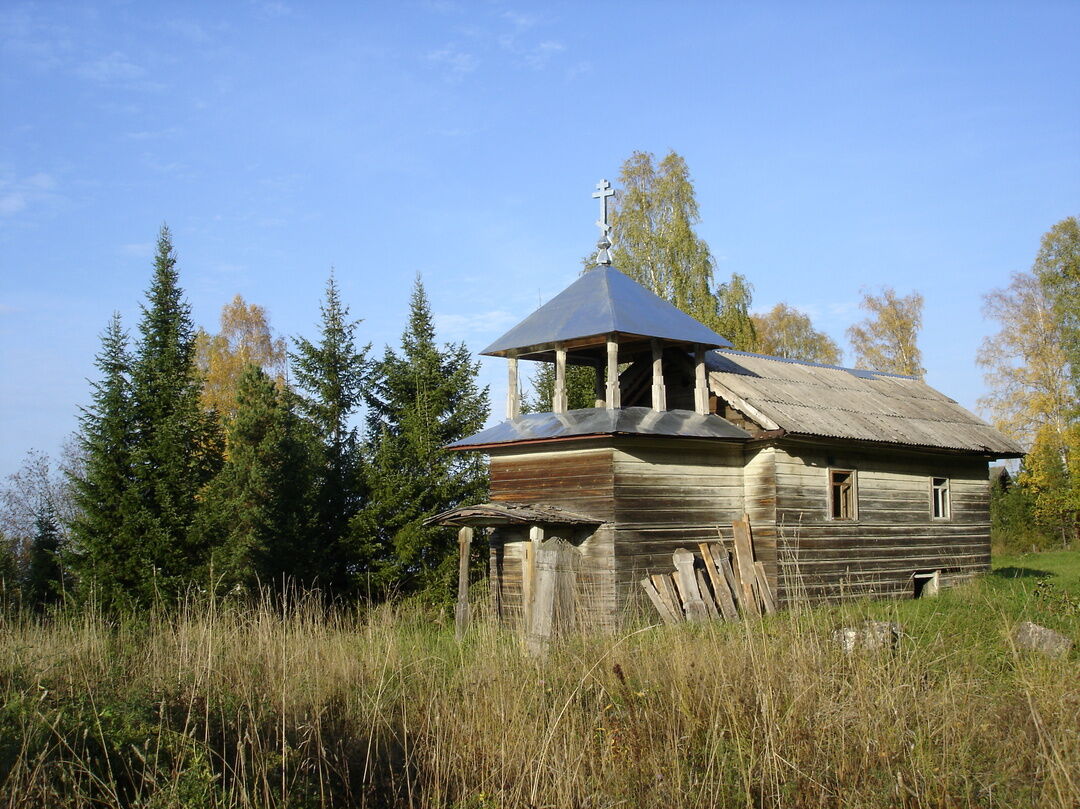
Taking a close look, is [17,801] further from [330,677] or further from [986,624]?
[986,624]

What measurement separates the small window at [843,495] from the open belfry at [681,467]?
0.09 ft

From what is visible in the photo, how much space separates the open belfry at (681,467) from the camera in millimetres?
15211

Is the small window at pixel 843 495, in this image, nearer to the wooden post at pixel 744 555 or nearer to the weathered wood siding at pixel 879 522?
the weathered wood siding at pixel 879 522

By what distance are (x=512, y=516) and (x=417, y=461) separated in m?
7.75

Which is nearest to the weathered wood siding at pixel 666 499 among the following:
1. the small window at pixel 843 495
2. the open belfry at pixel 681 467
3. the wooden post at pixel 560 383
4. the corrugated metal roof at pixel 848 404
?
the open belfry at pixel 681 467

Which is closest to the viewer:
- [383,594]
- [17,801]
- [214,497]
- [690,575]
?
[17,801]

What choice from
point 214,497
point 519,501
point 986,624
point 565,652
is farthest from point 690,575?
point 214,497

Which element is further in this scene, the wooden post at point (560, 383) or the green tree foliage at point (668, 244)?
the green tree foliage at point (668, 244)

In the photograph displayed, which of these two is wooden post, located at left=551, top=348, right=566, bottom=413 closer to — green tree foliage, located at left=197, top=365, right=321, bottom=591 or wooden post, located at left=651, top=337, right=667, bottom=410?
wooden post, located at left=651, top=337, right=667, bottom=410

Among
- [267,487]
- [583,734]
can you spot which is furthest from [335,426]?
[583,734]

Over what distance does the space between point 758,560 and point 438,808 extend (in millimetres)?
11767

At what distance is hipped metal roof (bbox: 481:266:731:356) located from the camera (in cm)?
1593

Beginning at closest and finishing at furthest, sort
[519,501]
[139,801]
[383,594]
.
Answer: [139,801] → [519,501] → [383,594]

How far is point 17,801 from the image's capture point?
4.56 metres
